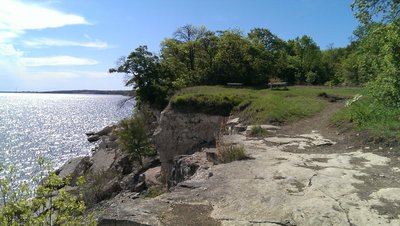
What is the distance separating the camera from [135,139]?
1133 inches

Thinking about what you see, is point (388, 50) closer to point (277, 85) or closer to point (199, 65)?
point (277, 85)

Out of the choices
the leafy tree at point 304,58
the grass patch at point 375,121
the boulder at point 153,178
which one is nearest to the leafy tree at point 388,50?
the grass patch at point 375,121

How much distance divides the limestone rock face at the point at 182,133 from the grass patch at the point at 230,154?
401 inches

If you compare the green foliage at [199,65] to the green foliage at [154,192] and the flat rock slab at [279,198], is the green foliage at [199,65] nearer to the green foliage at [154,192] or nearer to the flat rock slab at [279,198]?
the green foliage at [154,192]

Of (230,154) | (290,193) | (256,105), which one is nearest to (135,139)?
(256,105)


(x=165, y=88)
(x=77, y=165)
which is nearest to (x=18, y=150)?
(x=77, y=165)

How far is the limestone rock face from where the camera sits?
68.6 feet

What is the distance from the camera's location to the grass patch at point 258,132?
1345cm

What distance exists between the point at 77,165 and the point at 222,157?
90.4ft

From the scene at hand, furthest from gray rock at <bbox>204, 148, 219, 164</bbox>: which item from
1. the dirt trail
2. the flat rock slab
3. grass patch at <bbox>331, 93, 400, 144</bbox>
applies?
grass patch at <bbox>331, 93, 400, 144</bbox>

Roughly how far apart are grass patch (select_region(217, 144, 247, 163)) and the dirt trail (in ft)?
1.05

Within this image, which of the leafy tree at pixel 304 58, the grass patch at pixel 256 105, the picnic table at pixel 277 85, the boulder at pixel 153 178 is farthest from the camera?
the leafy tree at pixel 304 58

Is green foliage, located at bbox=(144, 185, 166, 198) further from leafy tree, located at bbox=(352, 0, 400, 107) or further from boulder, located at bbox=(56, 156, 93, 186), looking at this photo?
boulder, located at bbox=(56, 156, 93, 186)

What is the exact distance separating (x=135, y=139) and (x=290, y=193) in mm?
23171
